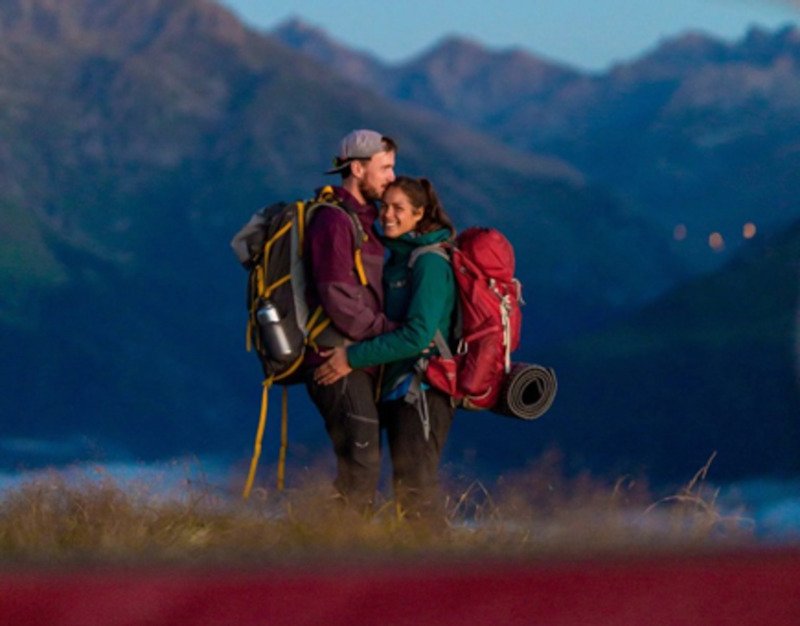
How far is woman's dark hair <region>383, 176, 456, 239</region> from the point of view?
6602 mm

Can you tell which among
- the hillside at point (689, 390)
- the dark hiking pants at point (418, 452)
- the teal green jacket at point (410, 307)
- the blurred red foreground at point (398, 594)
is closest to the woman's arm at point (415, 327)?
the teal green jacket at point (410, 307)

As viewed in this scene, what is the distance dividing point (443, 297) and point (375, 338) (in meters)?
0.31

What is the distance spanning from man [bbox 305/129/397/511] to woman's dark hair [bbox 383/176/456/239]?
16 centimetres

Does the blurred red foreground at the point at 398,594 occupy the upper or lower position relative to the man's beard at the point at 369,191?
lower

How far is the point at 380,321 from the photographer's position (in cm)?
666

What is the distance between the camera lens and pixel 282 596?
528 centimetres

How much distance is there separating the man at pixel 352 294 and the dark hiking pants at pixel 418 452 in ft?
0.29

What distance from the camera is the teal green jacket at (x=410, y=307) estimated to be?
6557mm

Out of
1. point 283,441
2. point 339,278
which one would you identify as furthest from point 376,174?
point 283,441

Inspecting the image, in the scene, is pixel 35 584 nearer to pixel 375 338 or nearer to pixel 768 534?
pixel 375 338

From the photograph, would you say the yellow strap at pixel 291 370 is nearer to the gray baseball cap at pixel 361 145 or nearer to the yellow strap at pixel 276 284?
the yellow strap at pixel 276 284

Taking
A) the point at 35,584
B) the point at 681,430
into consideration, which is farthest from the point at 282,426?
the point at 681,430

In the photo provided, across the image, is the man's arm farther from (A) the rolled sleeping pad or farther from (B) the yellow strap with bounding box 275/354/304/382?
(A) the rolled sleeping pad

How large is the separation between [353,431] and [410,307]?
556mm
